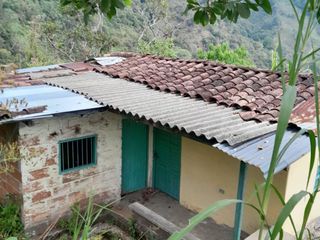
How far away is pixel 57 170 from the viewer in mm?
7000

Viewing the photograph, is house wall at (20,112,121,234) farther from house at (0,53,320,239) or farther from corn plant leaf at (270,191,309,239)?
corn plant leaf at (270,191,309,239)

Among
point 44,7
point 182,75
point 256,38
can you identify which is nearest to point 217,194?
point 182,75

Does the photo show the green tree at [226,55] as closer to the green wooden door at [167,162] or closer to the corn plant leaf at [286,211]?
the green wooden door at [167,162]

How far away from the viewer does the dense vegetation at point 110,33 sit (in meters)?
19.1

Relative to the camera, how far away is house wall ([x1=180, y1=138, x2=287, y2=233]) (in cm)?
636

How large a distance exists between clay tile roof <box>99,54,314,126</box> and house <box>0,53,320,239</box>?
21 millimetres

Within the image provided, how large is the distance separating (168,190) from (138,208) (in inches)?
64.5

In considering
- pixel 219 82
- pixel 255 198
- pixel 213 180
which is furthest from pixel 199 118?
pixel 219 82

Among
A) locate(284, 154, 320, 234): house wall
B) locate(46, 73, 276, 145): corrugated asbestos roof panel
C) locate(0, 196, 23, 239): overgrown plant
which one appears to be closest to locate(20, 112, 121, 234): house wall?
locate(0, 196, 23, 239): overgrown plant

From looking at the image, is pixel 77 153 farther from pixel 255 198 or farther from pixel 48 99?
pixel 255 198

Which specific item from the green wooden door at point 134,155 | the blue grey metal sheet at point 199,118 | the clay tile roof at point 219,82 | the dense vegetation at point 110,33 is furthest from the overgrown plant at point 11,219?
the dense vegetation at point 110,33

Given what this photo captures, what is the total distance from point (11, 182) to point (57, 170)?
0.97 metres

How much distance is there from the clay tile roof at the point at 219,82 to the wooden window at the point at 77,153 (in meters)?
1.88

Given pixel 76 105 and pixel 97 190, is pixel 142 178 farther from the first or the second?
pixel 76 105
